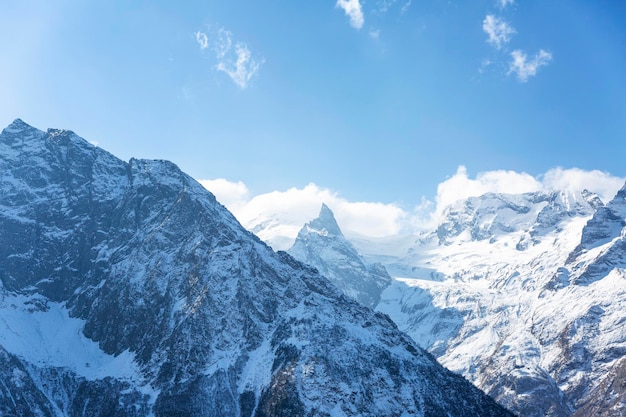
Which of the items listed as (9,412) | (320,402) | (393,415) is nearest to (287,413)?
(320,402)

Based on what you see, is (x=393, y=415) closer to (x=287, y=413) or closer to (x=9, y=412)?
(x=287, y=413)

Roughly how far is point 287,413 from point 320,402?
444 inches

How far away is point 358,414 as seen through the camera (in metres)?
196

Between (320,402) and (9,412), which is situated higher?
(320,402)

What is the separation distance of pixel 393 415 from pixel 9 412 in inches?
4962

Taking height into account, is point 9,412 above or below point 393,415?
below

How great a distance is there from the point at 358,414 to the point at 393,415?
12.7 m

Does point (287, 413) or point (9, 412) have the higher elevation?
point (287, 413)

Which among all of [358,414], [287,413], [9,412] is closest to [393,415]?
[358,414]

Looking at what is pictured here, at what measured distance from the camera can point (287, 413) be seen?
19800 cm

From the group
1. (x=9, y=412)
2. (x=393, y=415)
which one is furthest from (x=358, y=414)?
(x=9, y=412)

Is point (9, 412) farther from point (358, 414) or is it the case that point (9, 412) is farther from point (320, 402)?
point (358, 414)

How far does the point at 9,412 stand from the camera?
199625 millimetres

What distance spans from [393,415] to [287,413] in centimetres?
3482
